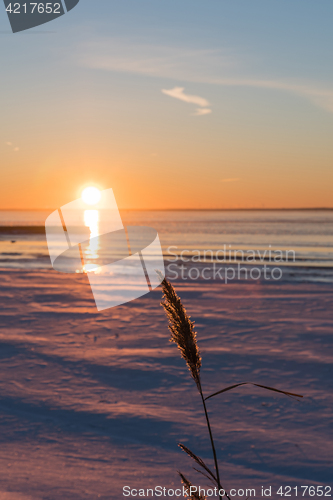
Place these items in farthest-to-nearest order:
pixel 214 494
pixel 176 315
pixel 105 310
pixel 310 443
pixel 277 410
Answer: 1. pixel 105 310
2. pixel 277 410
3. pixel 310 443
4. pixel 214 494
5. pixel 176 315

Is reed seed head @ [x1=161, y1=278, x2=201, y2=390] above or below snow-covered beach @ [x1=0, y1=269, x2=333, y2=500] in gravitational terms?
above

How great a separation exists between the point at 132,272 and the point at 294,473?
47.0ft

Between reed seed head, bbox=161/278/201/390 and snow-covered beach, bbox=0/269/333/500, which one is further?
snow-covered beach, bbox=0/269/333/500

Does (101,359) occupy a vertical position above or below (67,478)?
below

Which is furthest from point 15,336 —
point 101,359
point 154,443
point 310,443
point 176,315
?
point 176,315

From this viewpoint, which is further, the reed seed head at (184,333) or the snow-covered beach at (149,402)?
the snow-covered beach at (149,402)

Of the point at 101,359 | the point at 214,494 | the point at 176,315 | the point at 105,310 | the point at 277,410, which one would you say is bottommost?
the point at 105,310

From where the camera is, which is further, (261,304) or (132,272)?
(132,272)

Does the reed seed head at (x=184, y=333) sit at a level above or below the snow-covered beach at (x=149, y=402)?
above

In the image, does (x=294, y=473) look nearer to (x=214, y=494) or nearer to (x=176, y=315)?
(x=214, y=494)

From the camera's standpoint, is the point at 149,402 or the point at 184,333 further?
the point at 149,402

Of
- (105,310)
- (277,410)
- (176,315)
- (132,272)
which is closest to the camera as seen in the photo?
(176,315)

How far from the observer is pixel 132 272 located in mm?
17875

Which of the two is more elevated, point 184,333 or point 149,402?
point 184,333
